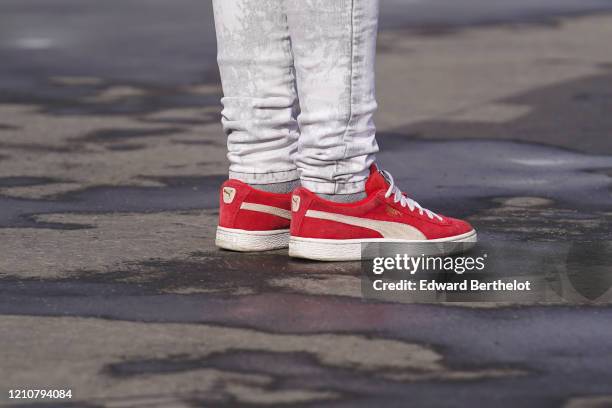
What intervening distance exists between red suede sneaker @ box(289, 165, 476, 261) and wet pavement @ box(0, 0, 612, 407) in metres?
0.07

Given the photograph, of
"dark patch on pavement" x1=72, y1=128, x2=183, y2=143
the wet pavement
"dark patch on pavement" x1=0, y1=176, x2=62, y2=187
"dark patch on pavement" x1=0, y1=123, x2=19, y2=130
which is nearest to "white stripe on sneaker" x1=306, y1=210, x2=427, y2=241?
the wet pavement

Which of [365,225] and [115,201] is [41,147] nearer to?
[115,201]

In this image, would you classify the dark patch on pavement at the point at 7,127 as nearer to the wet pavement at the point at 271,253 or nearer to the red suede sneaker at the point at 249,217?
the wet pavement at the point at 271,253

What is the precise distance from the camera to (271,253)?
3602mm

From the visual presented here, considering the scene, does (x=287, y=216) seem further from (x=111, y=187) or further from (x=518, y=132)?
(x=518, y=132)

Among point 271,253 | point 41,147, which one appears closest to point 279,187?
point 271,253

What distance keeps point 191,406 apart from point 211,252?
3.93ft

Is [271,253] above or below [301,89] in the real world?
below

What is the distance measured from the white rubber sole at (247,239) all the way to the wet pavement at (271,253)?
0.15 feet

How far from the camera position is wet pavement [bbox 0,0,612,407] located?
2604 millimetres

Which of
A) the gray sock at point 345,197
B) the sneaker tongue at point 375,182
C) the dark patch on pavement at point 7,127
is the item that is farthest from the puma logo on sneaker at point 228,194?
the dark patch on pavement at point 7,127

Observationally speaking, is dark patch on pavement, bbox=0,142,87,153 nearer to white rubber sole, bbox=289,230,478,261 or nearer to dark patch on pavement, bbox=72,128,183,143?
dark patch on pavement, bbox=72,128,183,143

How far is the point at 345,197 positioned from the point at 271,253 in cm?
27

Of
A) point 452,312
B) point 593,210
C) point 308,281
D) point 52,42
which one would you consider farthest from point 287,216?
point 52,42
